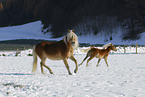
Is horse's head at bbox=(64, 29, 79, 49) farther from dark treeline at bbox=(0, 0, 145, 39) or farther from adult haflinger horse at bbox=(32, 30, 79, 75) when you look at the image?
dark treeline at bbox=(0, 0, 145, 39)

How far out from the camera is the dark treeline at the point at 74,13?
165 ft

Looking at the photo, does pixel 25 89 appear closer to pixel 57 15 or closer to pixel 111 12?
pixel 111 12

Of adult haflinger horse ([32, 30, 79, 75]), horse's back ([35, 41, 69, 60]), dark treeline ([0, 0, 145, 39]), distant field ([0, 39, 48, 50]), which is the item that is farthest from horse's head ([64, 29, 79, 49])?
dark treeline ([0, 0, 145, 39])

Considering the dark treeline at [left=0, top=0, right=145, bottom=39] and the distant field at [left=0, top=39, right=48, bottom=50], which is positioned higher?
the dark treeline at [left=0, top=0, right=145, bottom=39]

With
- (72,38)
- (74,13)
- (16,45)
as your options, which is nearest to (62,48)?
(72,38)

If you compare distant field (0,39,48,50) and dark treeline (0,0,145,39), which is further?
dark treeline (0,0,145,39)

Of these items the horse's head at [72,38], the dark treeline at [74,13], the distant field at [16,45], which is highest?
the dark treeline at [74,13]

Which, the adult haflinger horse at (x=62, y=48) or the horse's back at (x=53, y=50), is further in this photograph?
the horse's back at (x=53, y=50)

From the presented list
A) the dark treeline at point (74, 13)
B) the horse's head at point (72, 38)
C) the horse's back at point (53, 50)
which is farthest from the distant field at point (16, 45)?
the horse's head at point (72, 38)

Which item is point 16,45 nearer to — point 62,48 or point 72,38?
point 62,48

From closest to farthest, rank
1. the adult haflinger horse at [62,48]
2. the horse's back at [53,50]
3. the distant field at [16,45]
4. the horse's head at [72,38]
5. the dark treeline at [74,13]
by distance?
the horse's head at [72,38], the adult haflinger horse at [62,48], the horse's back at [53,50], the distant field at [16,45], the dark treeline at [74,13]

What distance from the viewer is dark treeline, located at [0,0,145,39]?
5044 cm

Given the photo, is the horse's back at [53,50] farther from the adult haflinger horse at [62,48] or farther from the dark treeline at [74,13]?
the dark treeline at [74,13]

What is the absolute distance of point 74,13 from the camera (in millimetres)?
68438
